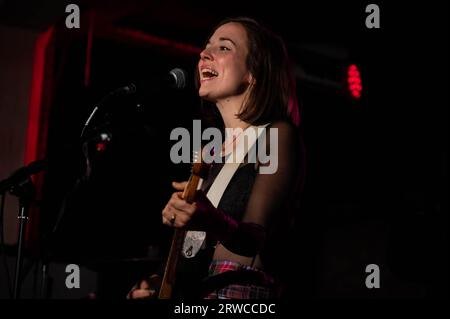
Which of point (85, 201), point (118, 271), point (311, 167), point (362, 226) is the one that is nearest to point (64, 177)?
point (85, 201)

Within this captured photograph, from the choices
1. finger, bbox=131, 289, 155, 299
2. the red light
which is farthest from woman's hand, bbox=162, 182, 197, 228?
the red light

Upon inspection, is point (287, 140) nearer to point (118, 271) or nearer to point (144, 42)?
point (118, 271)

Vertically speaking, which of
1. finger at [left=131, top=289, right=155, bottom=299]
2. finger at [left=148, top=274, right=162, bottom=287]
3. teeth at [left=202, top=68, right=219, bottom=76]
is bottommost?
finger at [left=131, top=289, right=155, bottom=299]

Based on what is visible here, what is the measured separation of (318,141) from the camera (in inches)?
257

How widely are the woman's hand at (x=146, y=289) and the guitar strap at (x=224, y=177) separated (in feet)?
0.58

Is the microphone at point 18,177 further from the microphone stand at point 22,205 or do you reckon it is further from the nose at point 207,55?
the nose at point 207,55

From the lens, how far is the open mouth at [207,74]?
2.07 meters

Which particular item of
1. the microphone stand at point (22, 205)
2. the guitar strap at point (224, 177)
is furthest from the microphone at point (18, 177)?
the guitar strap at point (224, 177)

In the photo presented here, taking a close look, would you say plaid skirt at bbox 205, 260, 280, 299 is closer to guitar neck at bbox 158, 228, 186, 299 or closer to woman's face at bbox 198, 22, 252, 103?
guitar neck at bbox 158, 228, 186, 299

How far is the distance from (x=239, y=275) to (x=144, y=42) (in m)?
4.08

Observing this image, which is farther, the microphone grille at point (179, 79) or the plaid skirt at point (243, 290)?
the microphone grille at point (179, 79)

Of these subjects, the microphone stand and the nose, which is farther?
the microphone stand

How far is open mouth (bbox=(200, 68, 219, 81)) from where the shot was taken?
207cm

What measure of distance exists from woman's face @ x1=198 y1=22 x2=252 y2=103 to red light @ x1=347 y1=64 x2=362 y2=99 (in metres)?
3.84
